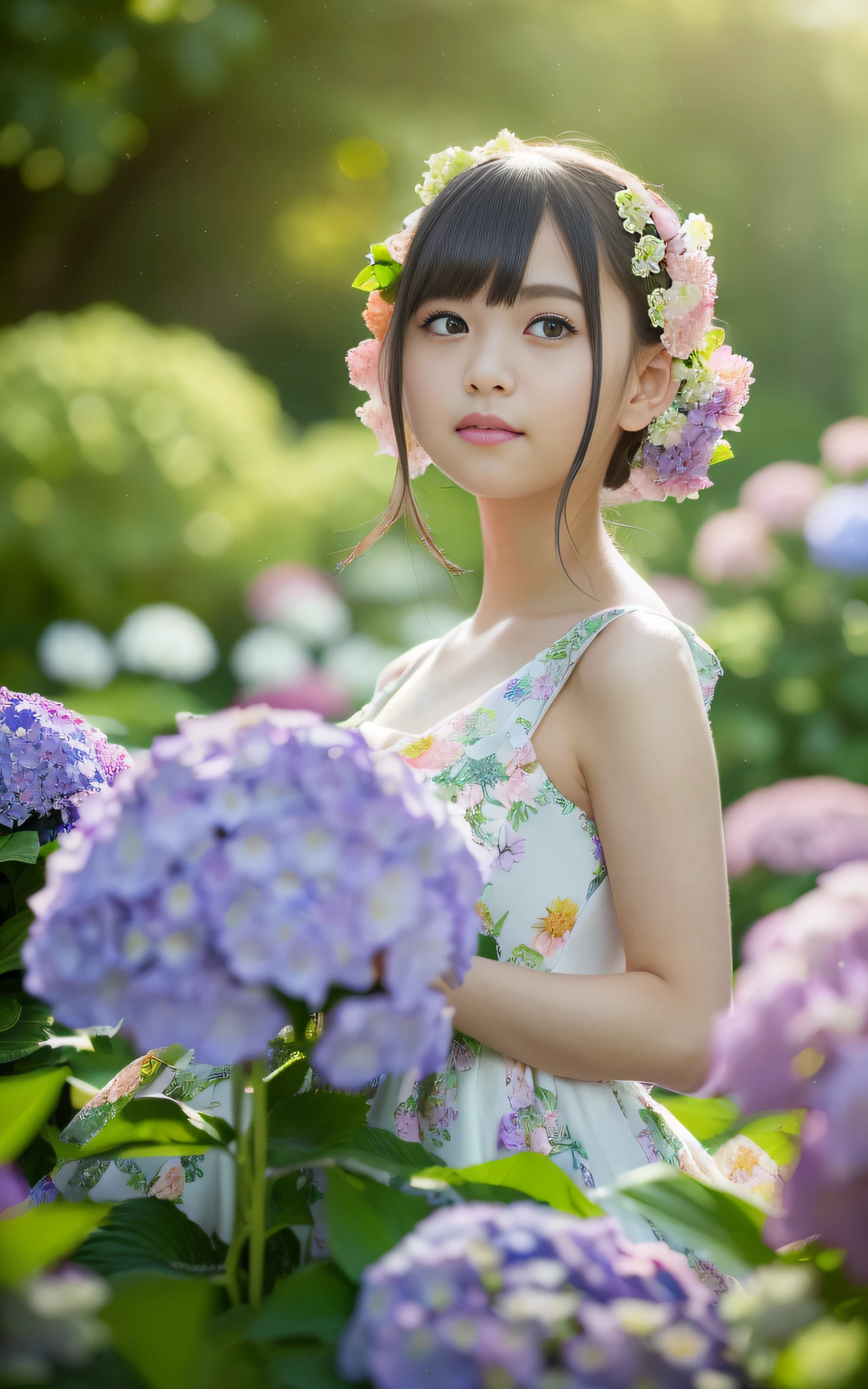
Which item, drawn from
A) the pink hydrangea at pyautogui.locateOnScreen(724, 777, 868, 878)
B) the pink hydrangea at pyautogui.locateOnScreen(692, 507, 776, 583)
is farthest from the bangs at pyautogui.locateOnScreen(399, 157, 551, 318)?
the pink hydrangea at pyautogui.locateOnScreen(692, 507, 776, 583)

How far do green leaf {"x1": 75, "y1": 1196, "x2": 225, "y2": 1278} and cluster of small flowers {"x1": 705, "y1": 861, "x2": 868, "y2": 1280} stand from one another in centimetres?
31

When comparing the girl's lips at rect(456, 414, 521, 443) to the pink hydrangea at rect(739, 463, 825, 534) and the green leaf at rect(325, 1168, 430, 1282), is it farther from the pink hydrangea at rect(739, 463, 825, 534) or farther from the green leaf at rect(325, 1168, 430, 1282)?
the pink hydrangea at rect(739, 463, 825, 534)

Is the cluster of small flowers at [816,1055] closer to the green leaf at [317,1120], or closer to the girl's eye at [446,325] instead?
the green leaf at [317,1120]

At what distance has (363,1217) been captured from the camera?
20.5 inches

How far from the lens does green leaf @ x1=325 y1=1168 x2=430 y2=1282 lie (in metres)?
0.50

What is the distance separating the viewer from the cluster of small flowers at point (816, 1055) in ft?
1.32

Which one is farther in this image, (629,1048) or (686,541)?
(686,541)

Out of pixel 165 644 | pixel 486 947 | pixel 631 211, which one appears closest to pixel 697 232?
pixel 631 211

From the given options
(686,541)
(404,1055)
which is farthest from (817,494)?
(404,1055)

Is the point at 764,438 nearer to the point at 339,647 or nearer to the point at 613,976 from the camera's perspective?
the point at 339,647

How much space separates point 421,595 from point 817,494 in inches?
41.0

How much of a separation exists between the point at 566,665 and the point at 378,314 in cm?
52

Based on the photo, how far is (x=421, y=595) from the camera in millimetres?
3135

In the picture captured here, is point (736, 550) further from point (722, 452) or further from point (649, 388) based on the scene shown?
point (649, 388)
